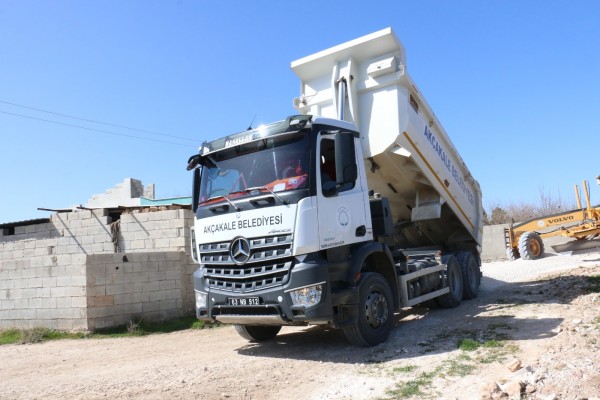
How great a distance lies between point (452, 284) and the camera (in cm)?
922

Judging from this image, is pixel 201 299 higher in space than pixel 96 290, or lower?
lower

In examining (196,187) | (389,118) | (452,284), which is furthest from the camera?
(452,284)

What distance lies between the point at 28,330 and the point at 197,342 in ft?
13.3

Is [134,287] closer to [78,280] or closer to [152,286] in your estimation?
[152,286]

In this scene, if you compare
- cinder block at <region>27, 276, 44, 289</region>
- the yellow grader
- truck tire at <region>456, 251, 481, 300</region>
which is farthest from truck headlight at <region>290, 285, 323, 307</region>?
the yellow grader

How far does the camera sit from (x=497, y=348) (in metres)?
5.73

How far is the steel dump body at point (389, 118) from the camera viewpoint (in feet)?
25.0

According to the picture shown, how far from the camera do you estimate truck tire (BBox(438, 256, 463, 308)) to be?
29.8ft

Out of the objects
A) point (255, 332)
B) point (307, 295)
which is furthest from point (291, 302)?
point (255, 332)

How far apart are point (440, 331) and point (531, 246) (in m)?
13.7

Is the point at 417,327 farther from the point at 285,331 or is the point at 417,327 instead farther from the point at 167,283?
the point at 167,283

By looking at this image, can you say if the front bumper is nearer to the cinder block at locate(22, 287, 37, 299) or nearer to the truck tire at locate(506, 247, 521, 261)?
the cinder block at locate(22, 287, 37, 299)

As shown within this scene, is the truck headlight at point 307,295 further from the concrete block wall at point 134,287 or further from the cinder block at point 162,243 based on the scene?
the cinder block at point 162,243

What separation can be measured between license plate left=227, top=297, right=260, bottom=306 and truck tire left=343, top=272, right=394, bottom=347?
1.20 meters
